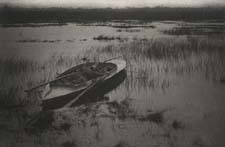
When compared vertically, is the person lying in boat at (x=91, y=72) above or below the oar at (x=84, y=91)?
above

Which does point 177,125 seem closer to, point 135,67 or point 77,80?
point 135,67

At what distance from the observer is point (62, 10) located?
1.42m

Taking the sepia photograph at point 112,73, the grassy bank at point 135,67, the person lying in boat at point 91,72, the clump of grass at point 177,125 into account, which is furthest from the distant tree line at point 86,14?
the clump of grass at point 177,125

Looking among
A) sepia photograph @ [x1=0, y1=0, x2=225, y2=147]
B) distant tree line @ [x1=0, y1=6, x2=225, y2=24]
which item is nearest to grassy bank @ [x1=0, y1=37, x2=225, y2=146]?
sepia photograph @ [x1=0, y1=0, x2=225, y2=147]

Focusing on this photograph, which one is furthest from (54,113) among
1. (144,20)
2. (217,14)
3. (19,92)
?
(217,14)

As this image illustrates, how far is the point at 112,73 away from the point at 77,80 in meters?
0.17

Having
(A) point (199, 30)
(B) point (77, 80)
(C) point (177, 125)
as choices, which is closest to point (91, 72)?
(B) point (77, 80)

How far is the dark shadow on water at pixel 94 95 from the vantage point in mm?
1344

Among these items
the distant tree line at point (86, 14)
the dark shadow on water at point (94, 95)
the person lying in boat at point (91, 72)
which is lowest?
the dark shadow on water at point (94, 95)

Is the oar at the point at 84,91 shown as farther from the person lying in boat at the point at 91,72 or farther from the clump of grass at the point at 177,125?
the clump of grass at the point at 177,125

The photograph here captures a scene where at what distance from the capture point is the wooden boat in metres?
1.35

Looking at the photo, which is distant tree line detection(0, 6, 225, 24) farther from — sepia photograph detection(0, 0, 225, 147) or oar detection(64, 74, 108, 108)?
oar detection(64, 74, 108, 108)

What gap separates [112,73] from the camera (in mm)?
1390

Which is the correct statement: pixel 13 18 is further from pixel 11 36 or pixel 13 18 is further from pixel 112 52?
pixel 112 52
